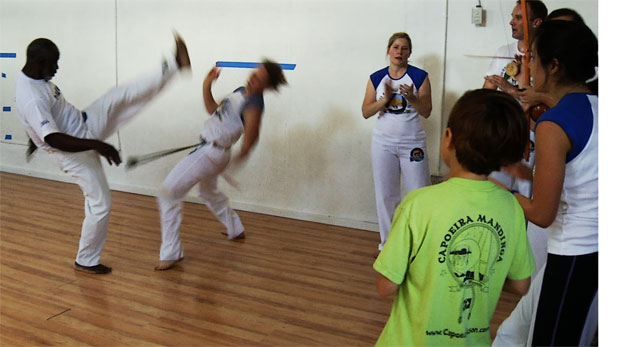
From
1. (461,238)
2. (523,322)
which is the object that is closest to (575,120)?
(461,238)

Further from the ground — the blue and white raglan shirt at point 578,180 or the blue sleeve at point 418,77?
the blue sleeve at point 418,77

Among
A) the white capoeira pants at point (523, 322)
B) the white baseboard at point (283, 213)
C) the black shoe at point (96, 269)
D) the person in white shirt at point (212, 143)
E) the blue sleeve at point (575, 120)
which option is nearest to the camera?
the blue sleeve at point (575, 120)

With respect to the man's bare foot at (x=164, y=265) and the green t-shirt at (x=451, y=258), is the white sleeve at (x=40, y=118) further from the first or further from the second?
the green t-shirt at (x=451, y=258)

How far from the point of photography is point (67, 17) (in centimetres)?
455

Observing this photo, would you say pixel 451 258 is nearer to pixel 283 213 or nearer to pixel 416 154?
pixel 416 154

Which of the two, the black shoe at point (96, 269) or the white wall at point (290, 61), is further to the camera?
the white wall at point (290, 61)

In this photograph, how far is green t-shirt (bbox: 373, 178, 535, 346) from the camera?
1344 millimetres

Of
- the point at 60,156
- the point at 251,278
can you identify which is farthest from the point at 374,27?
the point at 60,156

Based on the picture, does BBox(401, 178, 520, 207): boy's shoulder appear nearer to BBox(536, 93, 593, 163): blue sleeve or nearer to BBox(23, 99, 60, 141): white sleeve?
BBox(536, 93, 593, 163): blue sleeve

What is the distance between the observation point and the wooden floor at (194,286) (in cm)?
263

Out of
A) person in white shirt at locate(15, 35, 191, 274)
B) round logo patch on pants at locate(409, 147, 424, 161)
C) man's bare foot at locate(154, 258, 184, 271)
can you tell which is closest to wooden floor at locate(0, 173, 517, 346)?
man's bare foot at locate(154, 258, 184, 271)

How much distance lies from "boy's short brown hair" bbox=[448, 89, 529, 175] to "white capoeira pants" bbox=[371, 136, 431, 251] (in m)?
2.18

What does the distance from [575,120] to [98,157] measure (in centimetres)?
253

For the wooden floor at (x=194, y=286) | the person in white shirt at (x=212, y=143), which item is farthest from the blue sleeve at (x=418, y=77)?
the wooden floor at (x=194, y=286)
